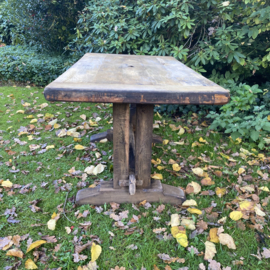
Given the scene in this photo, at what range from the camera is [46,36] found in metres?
4.94

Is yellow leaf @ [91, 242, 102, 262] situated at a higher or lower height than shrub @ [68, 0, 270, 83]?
lower

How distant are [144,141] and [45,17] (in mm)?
4449

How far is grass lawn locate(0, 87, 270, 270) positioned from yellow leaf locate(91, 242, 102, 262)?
3 centimetres

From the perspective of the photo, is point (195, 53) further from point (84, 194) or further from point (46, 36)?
point (46, 36)

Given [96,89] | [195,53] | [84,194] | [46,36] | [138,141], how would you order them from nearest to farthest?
[96,89], [138,141], [84,194], [195,53], [46,36]

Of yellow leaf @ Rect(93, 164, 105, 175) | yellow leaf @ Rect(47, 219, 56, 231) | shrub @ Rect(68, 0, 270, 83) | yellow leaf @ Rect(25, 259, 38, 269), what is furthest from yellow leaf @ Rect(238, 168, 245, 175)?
yellow leaf @ Rect(25, 259, 38, 269)

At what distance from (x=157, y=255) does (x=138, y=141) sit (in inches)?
27.8

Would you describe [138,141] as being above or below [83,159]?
above

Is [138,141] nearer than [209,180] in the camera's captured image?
Yes

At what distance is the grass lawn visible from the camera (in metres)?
1.31

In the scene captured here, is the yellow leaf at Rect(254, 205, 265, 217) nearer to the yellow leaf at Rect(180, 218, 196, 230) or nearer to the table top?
the yellow leaf at Rect(180, 218, 196, 230)

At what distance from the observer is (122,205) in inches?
66.6

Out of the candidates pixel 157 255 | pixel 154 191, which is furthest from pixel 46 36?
pixel 157 255

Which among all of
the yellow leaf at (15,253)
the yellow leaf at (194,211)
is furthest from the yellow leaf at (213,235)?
the yellow leaf at (15,253)
